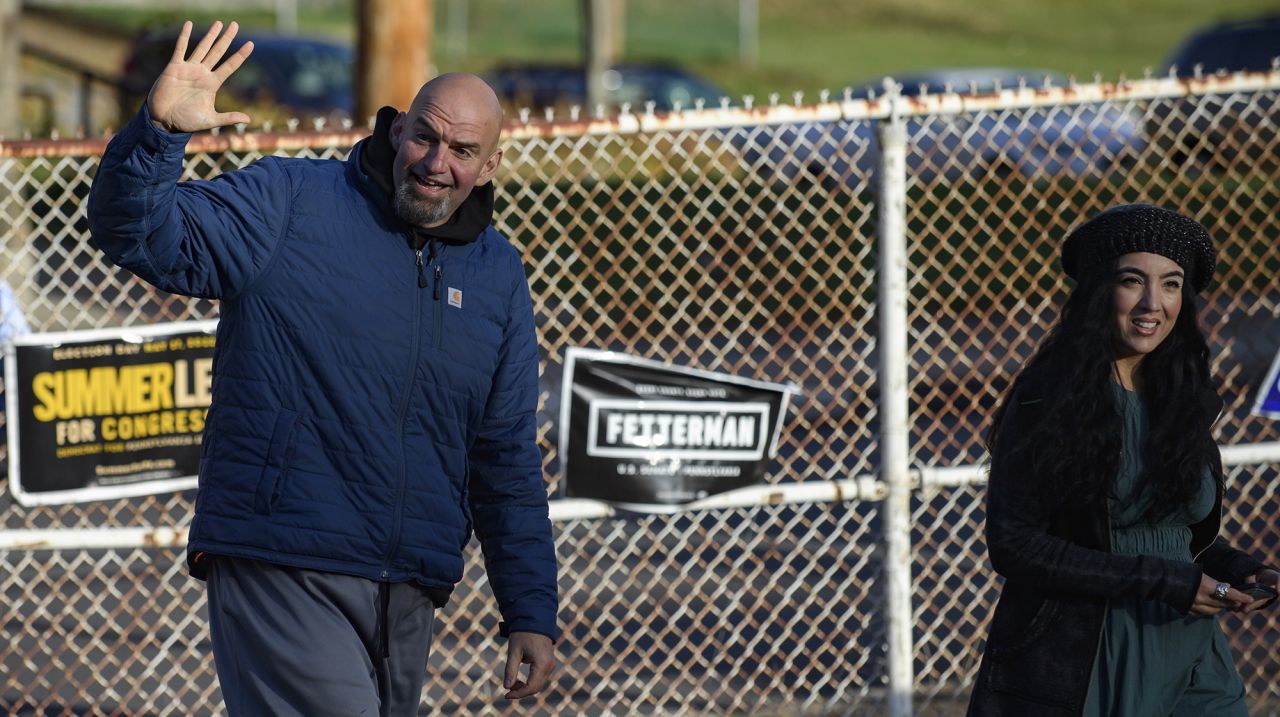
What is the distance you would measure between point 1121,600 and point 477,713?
2706mm

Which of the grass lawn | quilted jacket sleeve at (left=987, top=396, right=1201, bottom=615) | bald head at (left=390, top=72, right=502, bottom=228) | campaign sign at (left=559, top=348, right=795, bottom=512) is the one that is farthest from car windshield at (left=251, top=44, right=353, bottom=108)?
quilted jacket sleeve at (left=987, top=396, right=1201, bottom=615)

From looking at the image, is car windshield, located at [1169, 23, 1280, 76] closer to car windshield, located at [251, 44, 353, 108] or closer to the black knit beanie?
car windshield, located at [251, 44, 353, 108]

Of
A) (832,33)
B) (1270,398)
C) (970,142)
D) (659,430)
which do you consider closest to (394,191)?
(659,430)

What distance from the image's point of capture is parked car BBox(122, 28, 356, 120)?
667 inches

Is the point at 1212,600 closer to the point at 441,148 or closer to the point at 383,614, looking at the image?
the point at 383,614

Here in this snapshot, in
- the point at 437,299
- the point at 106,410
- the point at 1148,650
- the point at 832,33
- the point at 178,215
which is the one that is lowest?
the point at 1148,650

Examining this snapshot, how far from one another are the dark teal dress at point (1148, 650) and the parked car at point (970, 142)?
183 cm

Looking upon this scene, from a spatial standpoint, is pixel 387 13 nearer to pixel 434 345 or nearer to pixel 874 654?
pixel 874 654

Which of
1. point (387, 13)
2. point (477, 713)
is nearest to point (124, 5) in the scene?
point (387, 13)

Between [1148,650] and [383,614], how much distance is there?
1.58 meters

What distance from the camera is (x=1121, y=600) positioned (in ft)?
10.1

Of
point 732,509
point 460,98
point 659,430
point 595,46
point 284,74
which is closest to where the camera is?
point 460,98

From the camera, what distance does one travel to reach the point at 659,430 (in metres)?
4.67

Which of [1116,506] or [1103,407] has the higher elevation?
[1103,407]
